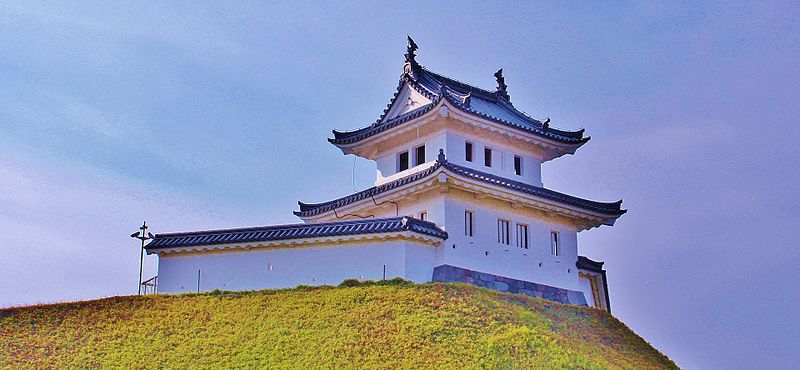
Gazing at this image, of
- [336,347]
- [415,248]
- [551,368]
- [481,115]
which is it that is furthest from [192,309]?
[481,115]

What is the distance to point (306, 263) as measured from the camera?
29812mm

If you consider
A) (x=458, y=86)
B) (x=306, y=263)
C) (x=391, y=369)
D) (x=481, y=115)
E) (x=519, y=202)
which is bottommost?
(x=391, y=369)

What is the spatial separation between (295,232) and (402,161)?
7.34 metres

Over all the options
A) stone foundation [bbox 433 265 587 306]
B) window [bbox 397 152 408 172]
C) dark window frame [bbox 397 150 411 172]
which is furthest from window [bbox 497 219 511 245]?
window [bbox 397 152 408 172]

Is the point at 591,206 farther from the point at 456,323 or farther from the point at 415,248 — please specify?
the point at 456,323

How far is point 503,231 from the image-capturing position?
109 ft

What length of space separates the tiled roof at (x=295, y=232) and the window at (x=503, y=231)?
116 inches

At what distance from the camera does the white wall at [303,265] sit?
2944cm

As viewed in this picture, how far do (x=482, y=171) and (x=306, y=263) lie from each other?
8329 mm

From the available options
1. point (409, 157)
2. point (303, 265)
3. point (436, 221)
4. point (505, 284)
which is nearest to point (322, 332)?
point (303, 265)

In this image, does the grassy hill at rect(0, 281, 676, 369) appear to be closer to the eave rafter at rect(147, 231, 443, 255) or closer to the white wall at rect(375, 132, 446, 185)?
the eave rafter at rect(147, 231, 443, 255)

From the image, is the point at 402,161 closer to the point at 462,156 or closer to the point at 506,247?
the point at 462,156

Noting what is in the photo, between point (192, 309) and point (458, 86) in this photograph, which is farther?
point (458, 86)

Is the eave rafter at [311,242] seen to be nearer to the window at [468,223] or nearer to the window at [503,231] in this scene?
the window at [468,223]
